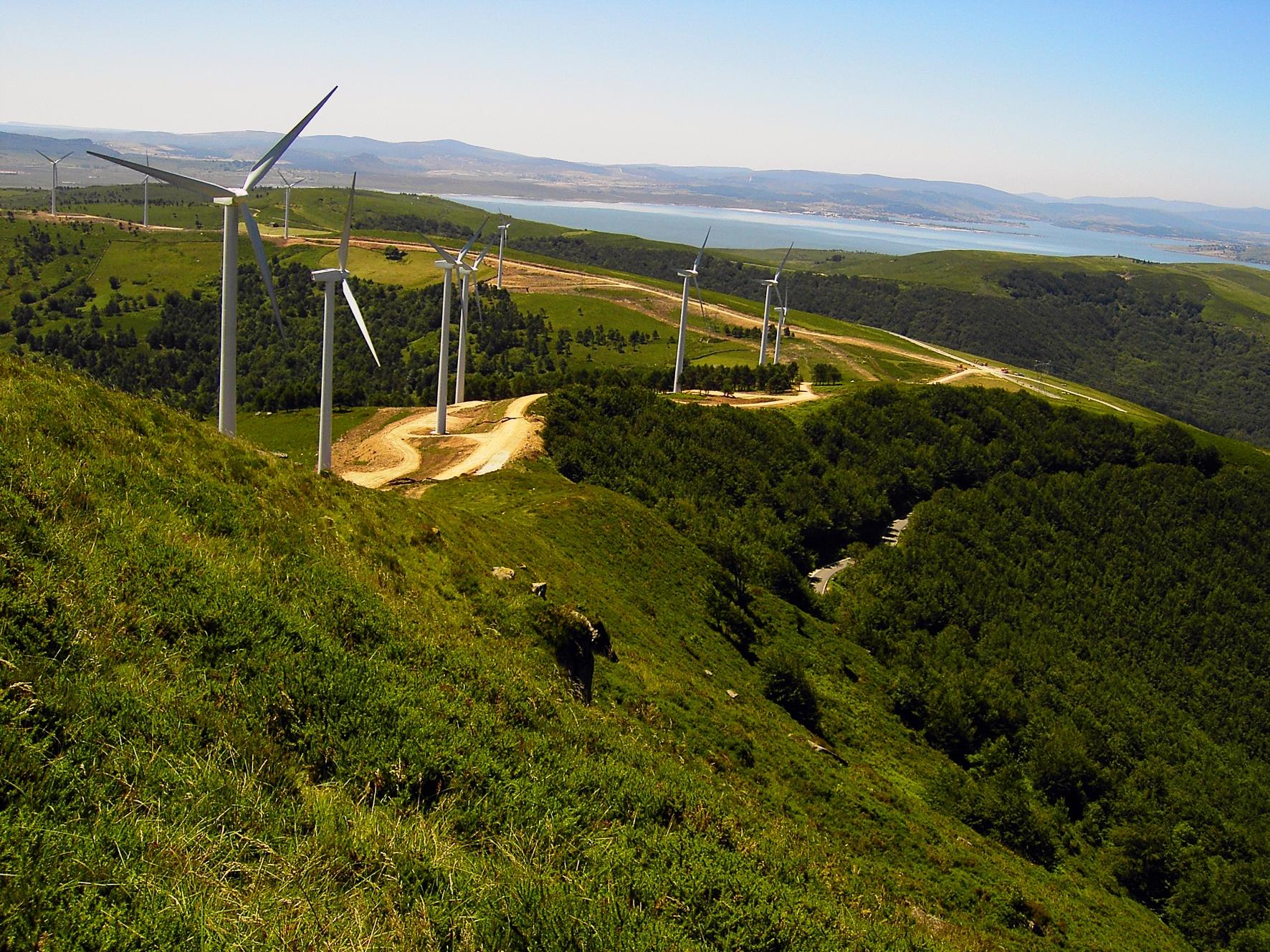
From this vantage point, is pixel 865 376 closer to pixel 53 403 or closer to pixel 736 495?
pixel 736 495

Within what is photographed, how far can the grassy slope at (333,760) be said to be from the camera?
8602 millimetres

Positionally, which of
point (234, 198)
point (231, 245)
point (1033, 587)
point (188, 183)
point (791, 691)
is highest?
point (188, 183)

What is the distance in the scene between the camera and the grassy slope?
339 inches

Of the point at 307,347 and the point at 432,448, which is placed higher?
the point at 432,448

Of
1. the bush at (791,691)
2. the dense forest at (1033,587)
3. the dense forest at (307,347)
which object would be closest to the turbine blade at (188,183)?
the dense forest at (1033,587)

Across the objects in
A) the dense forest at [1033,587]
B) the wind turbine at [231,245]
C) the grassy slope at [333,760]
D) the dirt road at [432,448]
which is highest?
the wind turbine at [231,245]

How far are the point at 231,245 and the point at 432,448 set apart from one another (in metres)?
25.6

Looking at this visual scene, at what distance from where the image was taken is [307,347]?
125625 millimetres

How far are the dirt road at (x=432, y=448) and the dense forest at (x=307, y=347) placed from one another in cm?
2257

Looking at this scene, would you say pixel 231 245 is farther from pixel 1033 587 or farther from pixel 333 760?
pixel 1033 587

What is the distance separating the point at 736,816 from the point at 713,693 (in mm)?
15013

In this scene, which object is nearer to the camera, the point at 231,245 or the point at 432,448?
the point at 231,245

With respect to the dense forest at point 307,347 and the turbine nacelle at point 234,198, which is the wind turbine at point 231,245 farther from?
the dense forest at point 307,347

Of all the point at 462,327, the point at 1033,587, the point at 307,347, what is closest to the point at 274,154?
the point at 462,327
